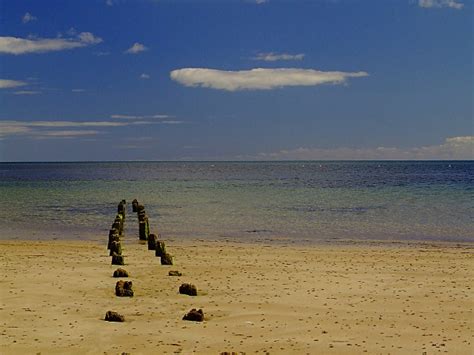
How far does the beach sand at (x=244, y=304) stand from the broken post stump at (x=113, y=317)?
126 mm

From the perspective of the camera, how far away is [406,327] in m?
12.0

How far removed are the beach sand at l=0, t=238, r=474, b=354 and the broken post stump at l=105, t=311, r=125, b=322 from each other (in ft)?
0.41

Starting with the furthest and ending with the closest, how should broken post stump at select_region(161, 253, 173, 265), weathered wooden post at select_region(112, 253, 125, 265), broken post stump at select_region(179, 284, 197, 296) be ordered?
1. broken post stump at select_region(161, 253, 173, 265)
2. weathered wooden post at select_region(112, 253, 125, 265)
3. broken post stump at select_region(179, 284, 197, 296)

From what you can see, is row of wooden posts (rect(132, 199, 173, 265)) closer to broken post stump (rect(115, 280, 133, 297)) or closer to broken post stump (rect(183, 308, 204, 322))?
broken post stump (rect(115, 280, 133, 297))

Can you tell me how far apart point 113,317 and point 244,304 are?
124 inches

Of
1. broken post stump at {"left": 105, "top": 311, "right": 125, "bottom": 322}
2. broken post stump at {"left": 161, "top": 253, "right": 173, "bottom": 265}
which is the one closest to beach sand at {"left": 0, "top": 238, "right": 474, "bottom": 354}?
broken post stump at {"left": 105, "top": 311, "right": 125, "bottom": 322}

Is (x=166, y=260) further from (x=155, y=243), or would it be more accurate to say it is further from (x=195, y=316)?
(x=195, y=316)

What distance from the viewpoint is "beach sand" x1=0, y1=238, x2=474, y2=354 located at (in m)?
10.7

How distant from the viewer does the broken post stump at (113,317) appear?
11.8 metres

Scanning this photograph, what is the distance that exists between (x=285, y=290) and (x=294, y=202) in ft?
116

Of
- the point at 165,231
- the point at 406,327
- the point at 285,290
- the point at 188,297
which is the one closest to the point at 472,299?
the point at 406,327

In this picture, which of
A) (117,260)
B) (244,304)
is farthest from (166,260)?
(244,304)

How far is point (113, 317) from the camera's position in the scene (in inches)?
466

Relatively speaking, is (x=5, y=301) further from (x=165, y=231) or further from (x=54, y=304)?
(x=165, y=231)
